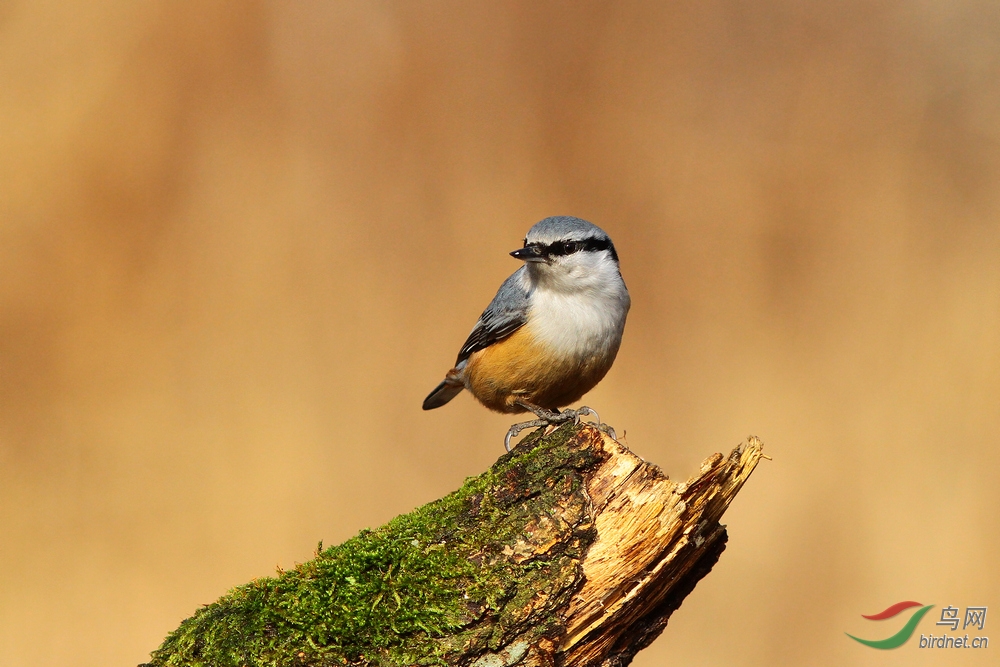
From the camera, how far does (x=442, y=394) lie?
3779 millimetres

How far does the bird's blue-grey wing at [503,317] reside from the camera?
3.03m

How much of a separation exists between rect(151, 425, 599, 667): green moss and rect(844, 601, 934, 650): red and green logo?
2708 mm

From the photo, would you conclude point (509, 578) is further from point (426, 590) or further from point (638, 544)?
point (638, 544)

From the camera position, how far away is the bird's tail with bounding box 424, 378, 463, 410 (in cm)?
364

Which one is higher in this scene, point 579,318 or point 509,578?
point 579,318

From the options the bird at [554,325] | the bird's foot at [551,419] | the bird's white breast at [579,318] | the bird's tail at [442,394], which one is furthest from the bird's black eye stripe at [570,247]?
the bird's tail at [442,394]

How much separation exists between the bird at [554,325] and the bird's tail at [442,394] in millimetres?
506

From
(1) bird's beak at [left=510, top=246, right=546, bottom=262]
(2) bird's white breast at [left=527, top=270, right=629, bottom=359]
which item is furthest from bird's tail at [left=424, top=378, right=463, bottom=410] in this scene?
(1) bird's beak at [left=510, top=246, right=546, bottom=262]

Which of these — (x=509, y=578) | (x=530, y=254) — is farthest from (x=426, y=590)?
(x=530, y=254)

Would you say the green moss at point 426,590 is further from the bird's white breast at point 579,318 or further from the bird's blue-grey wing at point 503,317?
the bird's blue-grey wing at point 503,317

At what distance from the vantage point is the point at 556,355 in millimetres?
2854

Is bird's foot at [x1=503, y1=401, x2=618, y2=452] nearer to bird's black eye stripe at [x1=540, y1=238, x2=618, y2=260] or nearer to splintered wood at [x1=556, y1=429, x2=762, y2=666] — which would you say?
splintered wood at [x1=556, y1=429, x2=762, y2=666]

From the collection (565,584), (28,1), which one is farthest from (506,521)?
(28,1)

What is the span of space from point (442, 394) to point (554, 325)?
107 centimetres
